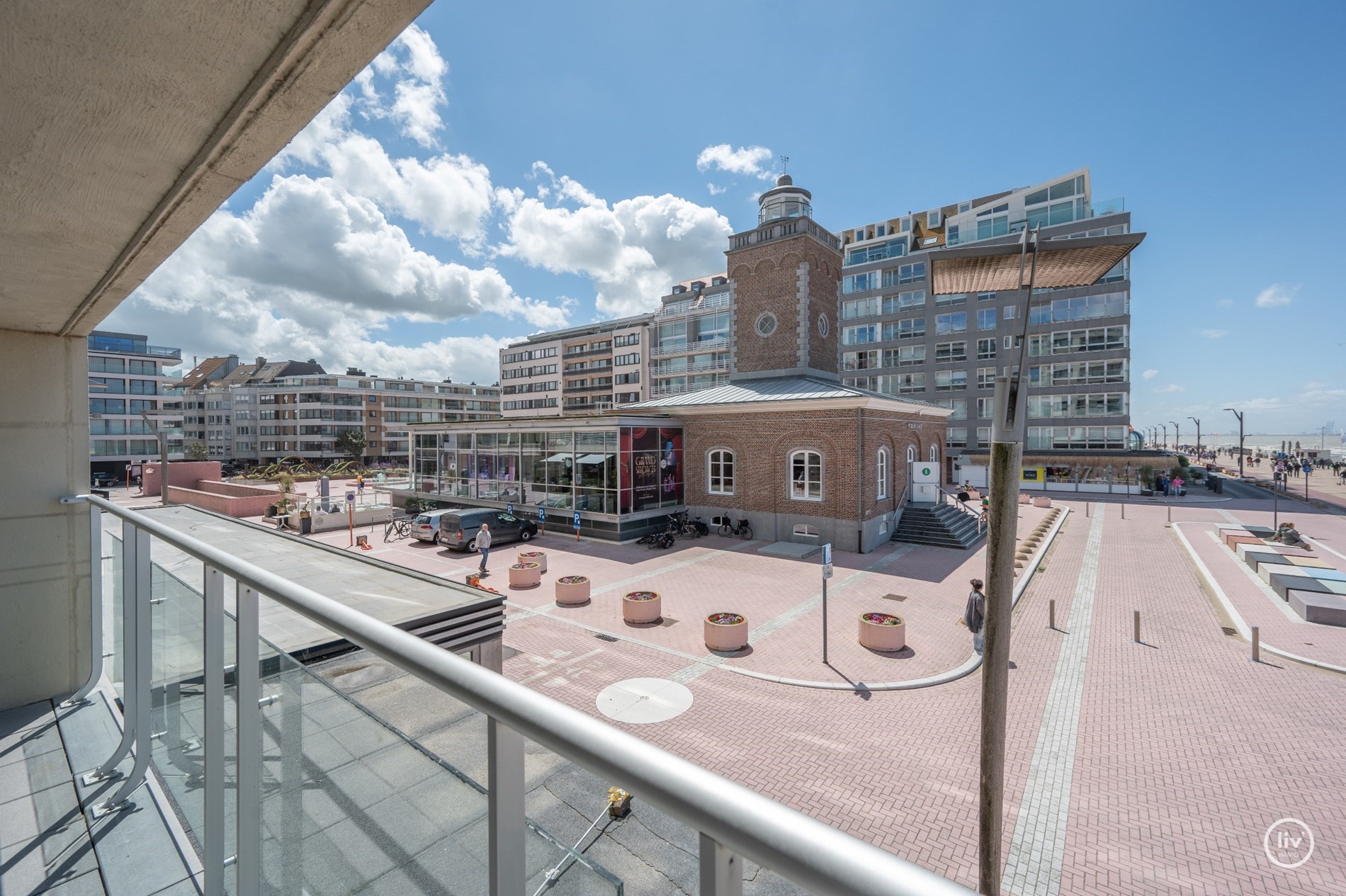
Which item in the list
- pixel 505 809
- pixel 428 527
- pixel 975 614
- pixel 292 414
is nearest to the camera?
pixel 505 809

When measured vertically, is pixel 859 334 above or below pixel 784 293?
above

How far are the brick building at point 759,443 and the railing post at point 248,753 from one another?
19.8m

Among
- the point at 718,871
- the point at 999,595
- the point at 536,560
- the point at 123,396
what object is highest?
the point at 123,396

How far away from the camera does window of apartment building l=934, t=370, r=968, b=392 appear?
49844 millimetres

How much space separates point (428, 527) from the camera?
22.6 meters

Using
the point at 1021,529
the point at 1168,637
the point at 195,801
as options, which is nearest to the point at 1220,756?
the point at 1168,637

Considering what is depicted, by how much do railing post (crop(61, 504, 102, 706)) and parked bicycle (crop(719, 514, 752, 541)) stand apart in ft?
64.7

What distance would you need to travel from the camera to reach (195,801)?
9.05 ft

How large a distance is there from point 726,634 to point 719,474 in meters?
13.2

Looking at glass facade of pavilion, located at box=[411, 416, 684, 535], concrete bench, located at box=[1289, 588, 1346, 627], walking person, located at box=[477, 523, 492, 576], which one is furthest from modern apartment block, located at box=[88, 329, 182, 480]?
concrete bench, located at box=[1289, 588, 1346, 627]

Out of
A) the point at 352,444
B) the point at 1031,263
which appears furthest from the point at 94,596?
the point at 352,444

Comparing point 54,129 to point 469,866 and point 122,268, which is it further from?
point 469,866

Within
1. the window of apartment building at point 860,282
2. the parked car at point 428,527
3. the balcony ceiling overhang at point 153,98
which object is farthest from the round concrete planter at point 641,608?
the window of apartment building at point 860,282

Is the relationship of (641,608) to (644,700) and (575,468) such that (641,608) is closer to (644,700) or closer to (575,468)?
(644,700)
